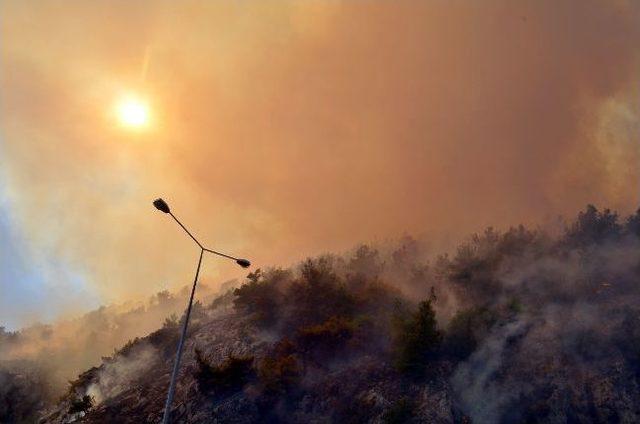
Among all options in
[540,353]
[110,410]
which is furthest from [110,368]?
[540,353]

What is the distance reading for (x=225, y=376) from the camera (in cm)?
2947

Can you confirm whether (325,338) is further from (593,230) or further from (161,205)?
(593,230)

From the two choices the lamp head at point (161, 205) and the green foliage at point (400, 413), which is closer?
the lamp head at point (161, 205)

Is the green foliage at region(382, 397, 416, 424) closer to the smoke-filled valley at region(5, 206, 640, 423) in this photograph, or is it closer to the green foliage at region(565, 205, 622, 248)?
the smoke-filled valley at region(5, 206, 640, 423)

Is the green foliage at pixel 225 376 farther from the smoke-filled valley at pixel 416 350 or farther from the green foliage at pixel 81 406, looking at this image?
the green foliage at pixel 81 406

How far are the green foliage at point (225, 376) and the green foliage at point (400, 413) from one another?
361 inches

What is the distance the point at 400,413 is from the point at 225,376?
1078cm

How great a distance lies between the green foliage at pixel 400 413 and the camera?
24438mm

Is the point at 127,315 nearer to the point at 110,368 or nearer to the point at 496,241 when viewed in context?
the point at 110,368

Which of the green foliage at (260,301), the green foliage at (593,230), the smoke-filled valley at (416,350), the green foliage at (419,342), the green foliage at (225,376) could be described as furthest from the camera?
the green foliage at (593,230)

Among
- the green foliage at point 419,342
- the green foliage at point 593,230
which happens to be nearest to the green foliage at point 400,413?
the green foliage at point 419,342

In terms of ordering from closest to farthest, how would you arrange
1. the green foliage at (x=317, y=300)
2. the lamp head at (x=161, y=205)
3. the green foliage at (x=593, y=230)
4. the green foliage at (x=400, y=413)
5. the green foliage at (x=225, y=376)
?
the lamp head at (x=161, y=205) < the green foliage at (x=400, y=413) < the green foliage at (x=225, y=376) < the green foliage at (x=317, y=300) < the green foliage at (x=593, y=230)

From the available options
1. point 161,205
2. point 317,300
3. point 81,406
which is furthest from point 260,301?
point 161,205

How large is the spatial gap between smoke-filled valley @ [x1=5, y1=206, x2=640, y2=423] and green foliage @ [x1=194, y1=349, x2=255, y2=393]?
0.20 feet
